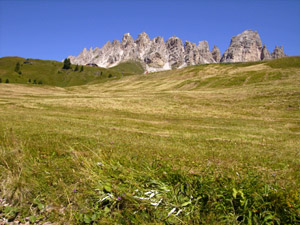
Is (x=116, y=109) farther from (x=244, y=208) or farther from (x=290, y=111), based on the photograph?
(x=244, y=208)

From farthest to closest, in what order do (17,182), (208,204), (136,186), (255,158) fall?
(255,158)
(17,182)
(136,186)
(208,204)

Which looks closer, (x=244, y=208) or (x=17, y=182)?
(x=244, y=208)

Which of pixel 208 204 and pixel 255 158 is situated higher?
pixel 208 204

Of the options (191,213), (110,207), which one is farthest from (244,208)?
(110,207)

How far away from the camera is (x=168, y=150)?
11.3 meters

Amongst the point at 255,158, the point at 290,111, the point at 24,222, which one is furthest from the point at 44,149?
the point at 290,111

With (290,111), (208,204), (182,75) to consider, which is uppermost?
(182,75)

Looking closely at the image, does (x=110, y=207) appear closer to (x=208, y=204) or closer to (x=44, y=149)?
(x=208, y=204)

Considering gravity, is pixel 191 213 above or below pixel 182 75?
below

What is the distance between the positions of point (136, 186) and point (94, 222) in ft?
4.20

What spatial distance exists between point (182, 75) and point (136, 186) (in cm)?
12158

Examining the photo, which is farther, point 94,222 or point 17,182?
point 17,182

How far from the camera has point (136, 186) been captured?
5.31 metres

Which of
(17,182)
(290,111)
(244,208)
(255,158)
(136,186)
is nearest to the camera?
(244,208)
